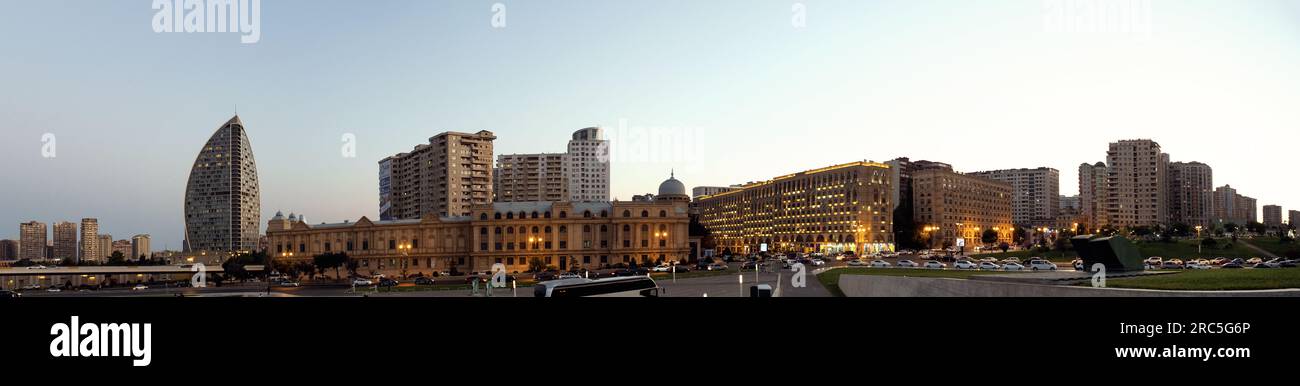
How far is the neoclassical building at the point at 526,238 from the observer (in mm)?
101438

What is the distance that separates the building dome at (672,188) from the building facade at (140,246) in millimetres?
90198

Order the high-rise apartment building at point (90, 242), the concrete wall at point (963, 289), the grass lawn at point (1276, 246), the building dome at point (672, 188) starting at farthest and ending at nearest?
the building dome at point (672, 188) → the high-rise apartment building at point (90, 242) → the grass lawn at point (1276, 246) → the concrete wall at point (963, 289)

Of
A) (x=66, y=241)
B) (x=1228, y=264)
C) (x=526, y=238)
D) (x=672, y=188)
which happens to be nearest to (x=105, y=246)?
(x=66, y=241)

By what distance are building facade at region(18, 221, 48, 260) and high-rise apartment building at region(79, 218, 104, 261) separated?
471 centimetres

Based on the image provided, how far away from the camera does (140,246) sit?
118 m

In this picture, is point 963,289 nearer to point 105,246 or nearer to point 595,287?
point 595,287

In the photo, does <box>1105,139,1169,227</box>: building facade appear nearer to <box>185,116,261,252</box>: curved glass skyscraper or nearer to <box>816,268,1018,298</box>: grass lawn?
<box>816,268,1018,298</box>: grass lawn

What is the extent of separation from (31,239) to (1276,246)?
17678cm

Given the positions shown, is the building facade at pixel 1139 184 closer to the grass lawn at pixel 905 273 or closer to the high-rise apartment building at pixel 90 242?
the grass lawn at pixel 905 273

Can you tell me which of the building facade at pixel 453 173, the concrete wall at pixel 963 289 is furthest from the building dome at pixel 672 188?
the concrete wall at pixel 963 289

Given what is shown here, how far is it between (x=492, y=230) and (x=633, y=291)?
76.2 m
